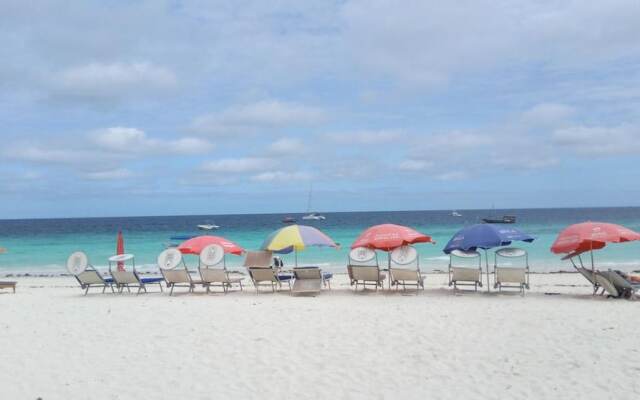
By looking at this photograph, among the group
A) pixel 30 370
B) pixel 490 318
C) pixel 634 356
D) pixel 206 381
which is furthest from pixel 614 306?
pixel 30 370

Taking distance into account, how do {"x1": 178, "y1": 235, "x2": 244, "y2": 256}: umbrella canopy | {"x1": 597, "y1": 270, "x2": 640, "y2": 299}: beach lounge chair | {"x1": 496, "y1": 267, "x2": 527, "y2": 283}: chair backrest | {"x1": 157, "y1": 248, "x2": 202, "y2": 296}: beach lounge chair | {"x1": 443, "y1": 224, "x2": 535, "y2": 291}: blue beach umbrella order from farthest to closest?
{"x1": 178, "y1": 235, "x2": 244, "y2": 256}: umbrella canopy, {"x1": 157, "y1": 248, "x2": 202, "y2": 296}: beach lounge chair, {"x1": 496, "y1": 267, "x2": 527, "y2": 283}: chair backrest, {"x1": 443, "y1": 224, "x2": 535, "y2": 291}: blue beach umbrella, {"x1": 597, "y1": 270, "x2": 640, "y2": 299}: beach lounge chair

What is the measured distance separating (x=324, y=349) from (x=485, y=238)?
208 inches

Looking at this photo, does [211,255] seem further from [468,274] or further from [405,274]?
[468,274]

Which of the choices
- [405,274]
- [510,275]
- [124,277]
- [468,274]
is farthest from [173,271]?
[510,275]

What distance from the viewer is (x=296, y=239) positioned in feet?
37.3

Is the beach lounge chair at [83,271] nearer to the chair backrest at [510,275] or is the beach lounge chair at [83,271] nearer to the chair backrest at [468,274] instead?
the chair backrest at [468,274]

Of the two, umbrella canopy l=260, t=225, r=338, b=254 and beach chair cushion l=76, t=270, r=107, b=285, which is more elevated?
umbrella canopy l=260, t=225, r=338, b=254

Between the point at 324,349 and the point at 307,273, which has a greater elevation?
the point at 307,273

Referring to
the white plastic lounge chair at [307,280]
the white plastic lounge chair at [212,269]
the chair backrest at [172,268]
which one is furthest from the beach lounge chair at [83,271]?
the white plastic lounge chair at [307,280]

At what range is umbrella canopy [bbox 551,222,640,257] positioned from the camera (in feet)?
32.6

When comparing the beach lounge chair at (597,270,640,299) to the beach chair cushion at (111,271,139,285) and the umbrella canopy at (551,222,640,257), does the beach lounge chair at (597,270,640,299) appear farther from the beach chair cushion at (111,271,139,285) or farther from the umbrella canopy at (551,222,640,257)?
the beach chair cushion at (111,271,139,285)

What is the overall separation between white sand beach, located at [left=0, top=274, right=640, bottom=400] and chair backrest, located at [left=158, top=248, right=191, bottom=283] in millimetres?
1448

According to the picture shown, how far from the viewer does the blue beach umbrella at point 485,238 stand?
412 inches

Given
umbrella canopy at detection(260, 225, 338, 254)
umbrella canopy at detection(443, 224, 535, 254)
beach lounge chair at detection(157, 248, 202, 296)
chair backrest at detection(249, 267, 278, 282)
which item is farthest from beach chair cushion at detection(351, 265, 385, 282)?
beach lounge chair at detection(157, 248, 202, 296)
